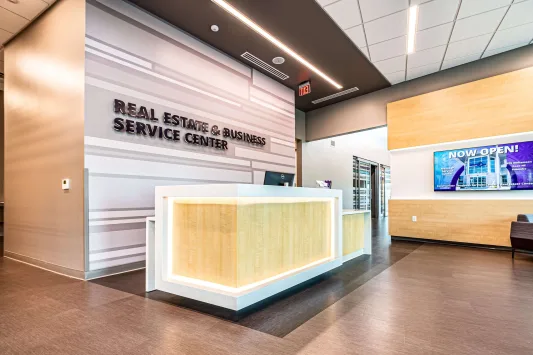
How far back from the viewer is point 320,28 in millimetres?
4887

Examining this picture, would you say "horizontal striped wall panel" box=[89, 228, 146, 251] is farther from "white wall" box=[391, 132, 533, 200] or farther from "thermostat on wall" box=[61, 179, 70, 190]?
"white wall" box=[391, 132, 533, 200]

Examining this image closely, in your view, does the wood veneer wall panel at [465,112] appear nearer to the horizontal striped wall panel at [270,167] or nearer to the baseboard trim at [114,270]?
the horizontal striped wall panel at [270,167]

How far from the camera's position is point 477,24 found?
4777 millimetres

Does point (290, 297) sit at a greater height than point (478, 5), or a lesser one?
lesser

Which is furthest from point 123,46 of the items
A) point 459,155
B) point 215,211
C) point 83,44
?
point 459,155

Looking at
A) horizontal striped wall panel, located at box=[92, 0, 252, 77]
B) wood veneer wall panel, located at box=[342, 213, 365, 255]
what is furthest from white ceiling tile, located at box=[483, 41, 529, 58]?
horizontal striped wall panel, located at box=[92, 0, 252, 77]

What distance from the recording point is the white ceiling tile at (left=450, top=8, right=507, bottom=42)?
4547 mm

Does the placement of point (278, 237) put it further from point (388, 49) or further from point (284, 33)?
point (388, 49)

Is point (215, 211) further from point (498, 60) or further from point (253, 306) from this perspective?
point (498, 60)

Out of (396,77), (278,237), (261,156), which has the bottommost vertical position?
(278,237)

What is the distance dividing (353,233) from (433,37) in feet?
12.5

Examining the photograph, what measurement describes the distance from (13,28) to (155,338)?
5.64 m

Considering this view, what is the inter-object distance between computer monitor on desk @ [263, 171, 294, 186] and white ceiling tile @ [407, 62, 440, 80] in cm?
488

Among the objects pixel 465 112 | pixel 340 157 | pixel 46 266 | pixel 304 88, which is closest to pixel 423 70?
pixel 465 112
